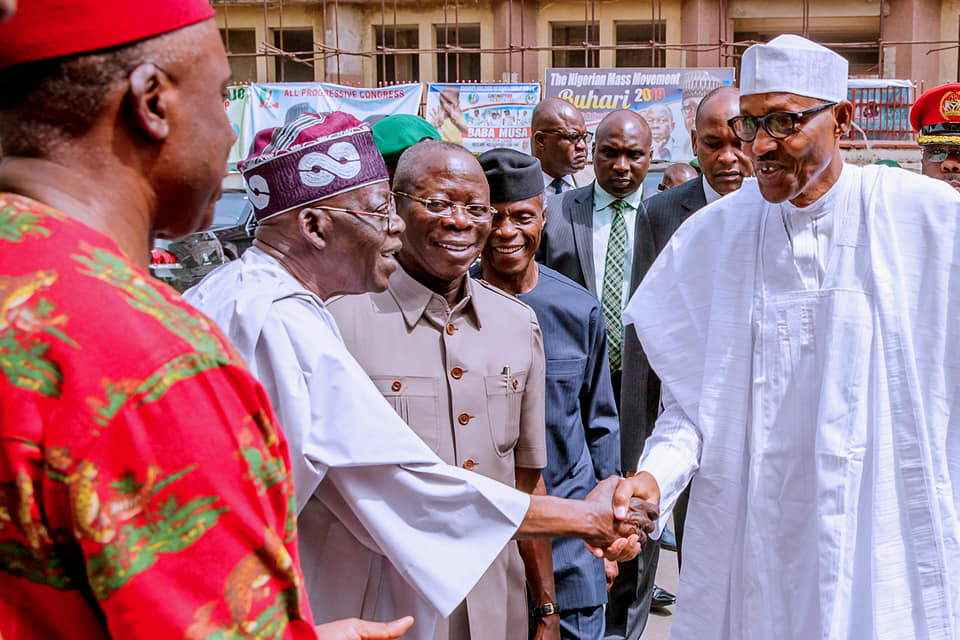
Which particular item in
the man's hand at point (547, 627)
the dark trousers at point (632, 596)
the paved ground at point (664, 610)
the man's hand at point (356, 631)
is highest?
the man's hand at point (356, 631)

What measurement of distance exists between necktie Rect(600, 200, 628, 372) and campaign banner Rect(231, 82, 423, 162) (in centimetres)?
1261

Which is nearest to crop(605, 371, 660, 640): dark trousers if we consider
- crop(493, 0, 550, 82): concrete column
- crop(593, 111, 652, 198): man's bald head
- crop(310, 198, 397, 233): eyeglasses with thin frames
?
crop(593, 111, 652, 198): man's bald head

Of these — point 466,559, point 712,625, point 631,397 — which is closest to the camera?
point 466,559

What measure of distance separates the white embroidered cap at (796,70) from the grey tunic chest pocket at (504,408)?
116cm

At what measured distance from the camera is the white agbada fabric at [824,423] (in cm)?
276

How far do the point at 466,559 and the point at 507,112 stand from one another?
53.7 feet

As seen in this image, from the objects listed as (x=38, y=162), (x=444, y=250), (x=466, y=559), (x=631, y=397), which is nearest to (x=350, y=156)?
(x=444, y=250)

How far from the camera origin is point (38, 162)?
3.69ft

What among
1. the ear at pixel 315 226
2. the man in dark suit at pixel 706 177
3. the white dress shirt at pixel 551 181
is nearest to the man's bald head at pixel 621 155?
the man in dark suit at pixel 706 177

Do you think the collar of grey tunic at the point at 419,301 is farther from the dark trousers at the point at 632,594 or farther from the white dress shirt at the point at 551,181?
the white dress shirt at the point at 551,181

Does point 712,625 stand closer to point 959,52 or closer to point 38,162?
point 38,162

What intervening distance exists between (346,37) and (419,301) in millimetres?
21785

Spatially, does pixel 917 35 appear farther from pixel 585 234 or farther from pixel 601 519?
pixel 601 519

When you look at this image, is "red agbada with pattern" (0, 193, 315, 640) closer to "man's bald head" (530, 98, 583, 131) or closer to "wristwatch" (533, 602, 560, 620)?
"wristwatch" (533, 602, 560, 620)
